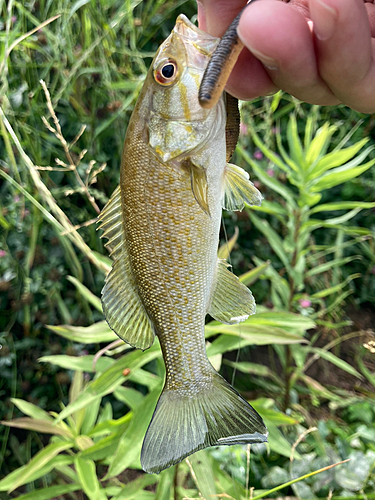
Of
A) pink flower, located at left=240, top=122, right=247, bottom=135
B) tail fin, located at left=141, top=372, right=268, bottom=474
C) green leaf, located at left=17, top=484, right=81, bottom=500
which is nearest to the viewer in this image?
tail fin, located at left=141, top=372, right=268, bottom=474

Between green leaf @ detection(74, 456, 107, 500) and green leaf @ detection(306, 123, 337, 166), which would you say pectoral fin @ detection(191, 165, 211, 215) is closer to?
green leaf @ detection(306, 123, 337, 166)

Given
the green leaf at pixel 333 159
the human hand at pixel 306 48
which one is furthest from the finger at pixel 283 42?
the green leaf at pixel 333 159

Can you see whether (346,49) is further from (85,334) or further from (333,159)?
(85,334)

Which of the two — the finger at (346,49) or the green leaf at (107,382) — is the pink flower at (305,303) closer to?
the green leaf at (107,382)

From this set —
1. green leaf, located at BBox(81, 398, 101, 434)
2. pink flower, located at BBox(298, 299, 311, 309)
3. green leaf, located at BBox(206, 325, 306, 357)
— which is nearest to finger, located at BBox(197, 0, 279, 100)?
green leaf, located at BBox(206, 325, 306, 357)

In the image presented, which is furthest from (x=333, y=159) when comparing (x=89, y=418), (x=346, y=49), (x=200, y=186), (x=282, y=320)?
(x=89, y=418)

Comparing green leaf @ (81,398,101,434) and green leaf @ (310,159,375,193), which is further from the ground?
green leaf @ (310,159,375,193)
